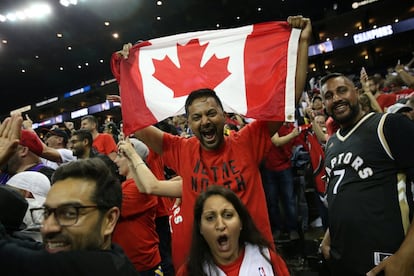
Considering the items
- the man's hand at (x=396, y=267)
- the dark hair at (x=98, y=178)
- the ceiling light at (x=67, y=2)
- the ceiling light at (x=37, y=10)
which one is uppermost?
the ceiling light at (x=67, y=2)

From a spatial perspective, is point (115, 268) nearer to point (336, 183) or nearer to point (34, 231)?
point (34, 231)

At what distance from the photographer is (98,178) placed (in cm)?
126

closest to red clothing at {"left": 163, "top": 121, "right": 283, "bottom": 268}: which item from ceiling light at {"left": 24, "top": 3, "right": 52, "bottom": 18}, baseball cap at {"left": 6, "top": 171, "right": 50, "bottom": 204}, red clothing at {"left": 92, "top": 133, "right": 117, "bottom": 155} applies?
baseball cap at {"left": 6, "top": 171, "right": 50, "bottom": 204}

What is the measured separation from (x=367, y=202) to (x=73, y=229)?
4.87ft

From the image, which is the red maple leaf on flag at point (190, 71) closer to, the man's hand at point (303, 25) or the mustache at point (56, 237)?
the man's hand at point (303, 25)

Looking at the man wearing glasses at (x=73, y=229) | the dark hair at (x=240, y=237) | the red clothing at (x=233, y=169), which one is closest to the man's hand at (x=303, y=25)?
the red clothing at (x=233, y=169)

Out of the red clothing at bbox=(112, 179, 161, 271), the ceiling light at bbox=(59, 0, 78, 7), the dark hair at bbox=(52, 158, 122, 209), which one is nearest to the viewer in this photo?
the dark hair at bbox=(52, 158, 122, 209)

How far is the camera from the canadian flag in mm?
2180

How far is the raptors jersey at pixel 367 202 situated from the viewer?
1.70 m

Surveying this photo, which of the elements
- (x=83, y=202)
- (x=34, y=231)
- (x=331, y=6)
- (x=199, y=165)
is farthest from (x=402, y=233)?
(x=331, y=6)

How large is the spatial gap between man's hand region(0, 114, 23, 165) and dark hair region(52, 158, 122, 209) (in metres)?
0.20

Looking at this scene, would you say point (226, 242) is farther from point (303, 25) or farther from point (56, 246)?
point (303, 25)

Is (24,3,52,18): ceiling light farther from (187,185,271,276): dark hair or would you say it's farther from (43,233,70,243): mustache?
(43,233,70,243): mustache

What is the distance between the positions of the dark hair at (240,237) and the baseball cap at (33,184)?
877 millimetres
